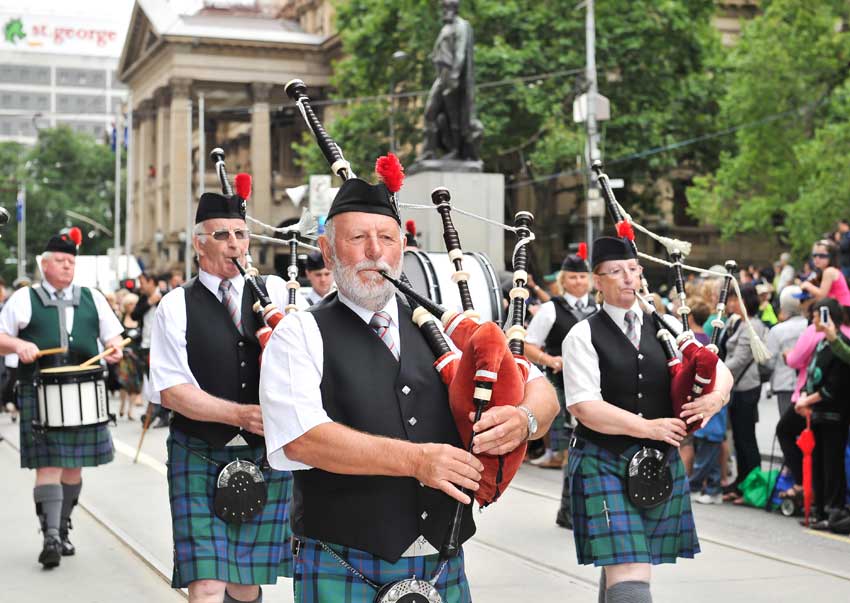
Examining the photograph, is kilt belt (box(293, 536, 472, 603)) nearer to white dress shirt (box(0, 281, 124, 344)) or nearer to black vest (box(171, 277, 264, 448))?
black vest (box(171, 277, 264, 448))

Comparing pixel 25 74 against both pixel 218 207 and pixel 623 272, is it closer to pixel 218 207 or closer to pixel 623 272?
pixel 218 207

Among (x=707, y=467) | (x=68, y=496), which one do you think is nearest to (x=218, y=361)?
(x=68, y=496)

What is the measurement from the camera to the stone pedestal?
16516mm

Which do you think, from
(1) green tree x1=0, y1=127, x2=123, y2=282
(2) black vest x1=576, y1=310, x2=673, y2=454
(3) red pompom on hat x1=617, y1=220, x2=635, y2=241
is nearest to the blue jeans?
(3) red pompom on hat x1=617, y1=220, x2=635, y2=241

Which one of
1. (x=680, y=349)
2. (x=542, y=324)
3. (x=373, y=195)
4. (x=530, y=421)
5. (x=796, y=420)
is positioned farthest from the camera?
(x=542, y=324)

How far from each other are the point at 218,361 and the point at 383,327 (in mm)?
1980

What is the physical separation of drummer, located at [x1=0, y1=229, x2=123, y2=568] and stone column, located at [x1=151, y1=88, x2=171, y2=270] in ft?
188

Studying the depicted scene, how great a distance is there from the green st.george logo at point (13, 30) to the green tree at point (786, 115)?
11832 cm

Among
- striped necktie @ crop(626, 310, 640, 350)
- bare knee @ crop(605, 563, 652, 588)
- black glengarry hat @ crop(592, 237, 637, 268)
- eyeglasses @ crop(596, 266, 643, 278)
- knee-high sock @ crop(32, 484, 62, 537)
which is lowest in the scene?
knee-high sock @ crop(32, 484, 62, 537)

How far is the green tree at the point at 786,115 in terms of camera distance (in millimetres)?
29766

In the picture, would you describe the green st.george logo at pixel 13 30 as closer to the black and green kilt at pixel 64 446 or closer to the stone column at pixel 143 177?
the stone column at pixel 143 177

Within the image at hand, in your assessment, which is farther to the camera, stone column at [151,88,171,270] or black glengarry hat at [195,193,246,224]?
stone column at [151,88,171,270]

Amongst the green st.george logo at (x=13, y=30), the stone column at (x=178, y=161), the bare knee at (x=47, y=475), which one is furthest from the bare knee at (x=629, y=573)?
the green st.george logo at (x=13, y=30)

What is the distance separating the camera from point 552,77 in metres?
35.8
